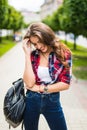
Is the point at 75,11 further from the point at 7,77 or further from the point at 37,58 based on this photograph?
the point at 37,58

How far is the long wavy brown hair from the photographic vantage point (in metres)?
3.64

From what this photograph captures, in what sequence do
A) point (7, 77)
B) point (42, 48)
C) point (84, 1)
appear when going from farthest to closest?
point (84, 1)
point (7, 77)
point (42, 48)

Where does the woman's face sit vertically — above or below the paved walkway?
above

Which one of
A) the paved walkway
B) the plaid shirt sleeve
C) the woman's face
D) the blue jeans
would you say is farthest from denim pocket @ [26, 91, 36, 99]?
the paved walkway

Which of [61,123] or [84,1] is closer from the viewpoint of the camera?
[61,123]

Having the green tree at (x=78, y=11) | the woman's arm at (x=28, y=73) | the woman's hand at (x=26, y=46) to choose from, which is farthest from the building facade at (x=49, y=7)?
the woman's arm at (x=28, y=73)

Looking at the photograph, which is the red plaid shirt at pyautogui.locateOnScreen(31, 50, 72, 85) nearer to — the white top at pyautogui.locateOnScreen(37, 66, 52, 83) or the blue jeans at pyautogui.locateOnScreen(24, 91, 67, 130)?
the white top at pyautogui.locateOnScreen(37, 66, 52, 83)

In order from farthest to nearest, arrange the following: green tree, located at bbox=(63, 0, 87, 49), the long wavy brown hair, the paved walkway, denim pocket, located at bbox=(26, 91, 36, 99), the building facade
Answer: the building facade, green tree, located at bbox=(63, 0, 87, 49), the paved walkway, denim pocket, located at bbox=(26, 91, 36, 99), the long wavy brown hair

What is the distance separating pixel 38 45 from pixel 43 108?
2.04 ft

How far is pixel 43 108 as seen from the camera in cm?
377

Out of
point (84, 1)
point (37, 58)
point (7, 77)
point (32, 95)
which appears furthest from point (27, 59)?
point (84, 1)

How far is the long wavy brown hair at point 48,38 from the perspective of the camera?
3.64 metres

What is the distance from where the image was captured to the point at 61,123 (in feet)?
12.6

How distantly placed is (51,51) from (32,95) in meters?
0.47
